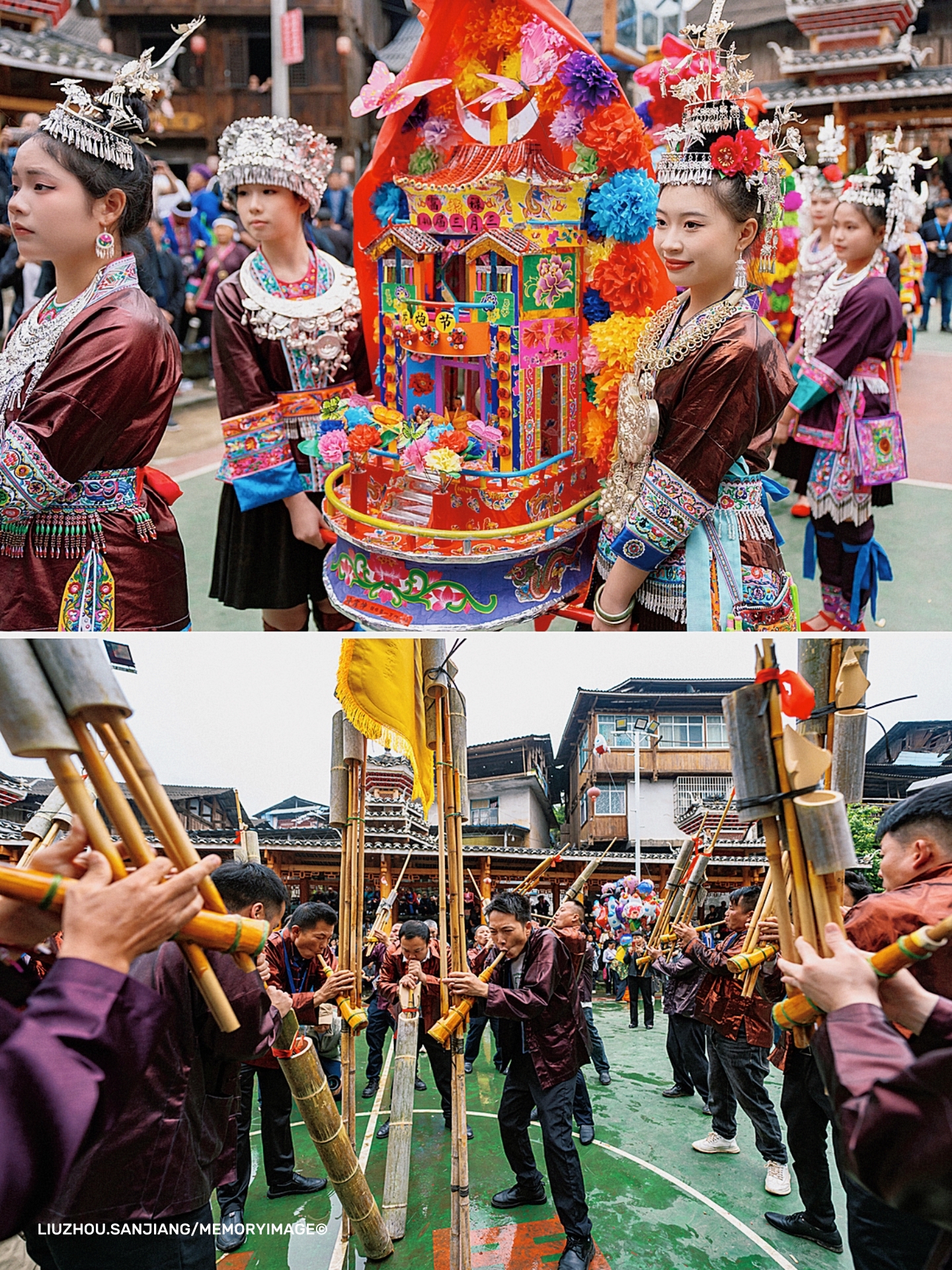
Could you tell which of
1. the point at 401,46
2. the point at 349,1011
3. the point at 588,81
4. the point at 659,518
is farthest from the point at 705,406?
the point at 401,46

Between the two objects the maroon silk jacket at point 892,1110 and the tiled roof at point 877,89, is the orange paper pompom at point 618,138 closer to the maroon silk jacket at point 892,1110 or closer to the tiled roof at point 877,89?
the maroon silk jacket at point 892,1110

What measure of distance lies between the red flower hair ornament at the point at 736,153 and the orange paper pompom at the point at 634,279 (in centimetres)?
55

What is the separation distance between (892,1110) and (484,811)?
83 centimetres

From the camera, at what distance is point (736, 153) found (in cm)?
200

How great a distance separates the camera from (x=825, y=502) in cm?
434

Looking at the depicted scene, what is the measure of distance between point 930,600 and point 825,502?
2.45 ft

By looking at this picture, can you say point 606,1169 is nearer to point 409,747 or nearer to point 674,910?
point 674,910

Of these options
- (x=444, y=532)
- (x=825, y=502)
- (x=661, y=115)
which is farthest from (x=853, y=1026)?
(x=825, y=502)

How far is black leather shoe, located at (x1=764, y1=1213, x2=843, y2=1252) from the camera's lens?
1.60 meters

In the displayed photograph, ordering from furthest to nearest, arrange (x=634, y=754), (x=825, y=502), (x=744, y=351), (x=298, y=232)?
(x=825, y=502) → (x=298, y=232) → (x=744, y=351) → (x=634, y=754)

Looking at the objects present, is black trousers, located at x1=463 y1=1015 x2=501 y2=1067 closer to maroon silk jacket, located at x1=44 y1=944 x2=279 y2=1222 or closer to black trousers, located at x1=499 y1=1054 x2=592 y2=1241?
black trousers, located at x1=499 y1=1054 x2=592 y2=1241

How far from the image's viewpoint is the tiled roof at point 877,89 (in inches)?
492

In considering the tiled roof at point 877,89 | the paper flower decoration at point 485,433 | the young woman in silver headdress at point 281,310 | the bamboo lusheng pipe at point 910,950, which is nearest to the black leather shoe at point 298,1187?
the bamboo lusheng pipe at point 910,950

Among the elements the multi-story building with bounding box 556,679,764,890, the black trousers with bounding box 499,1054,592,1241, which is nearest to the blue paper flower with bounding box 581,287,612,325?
the multi-story building with bounding box 556,679,764,890
